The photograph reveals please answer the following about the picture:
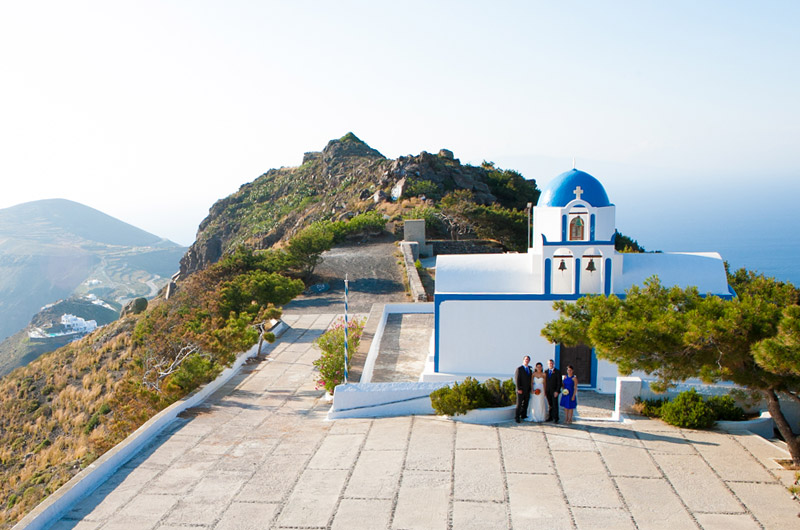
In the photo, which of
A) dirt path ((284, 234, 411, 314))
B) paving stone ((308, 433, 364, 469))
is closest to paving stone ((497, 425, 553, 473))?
paving stone ((308, 433, 364, 469))

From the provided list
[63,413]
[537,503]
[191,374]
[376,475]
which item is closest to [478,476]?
[537,503]

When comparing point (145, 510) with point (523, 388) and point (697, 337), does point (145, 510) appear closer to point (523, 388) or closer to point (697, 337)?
point (523, 388)

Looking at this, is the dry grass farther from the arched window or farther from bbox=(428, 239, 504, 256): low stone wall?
bbox=(428, 239, 504, 256): low stone wall

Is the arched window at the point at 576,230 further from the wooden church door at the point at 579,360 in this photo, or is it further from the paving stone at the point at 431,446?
the paving stone at the point at 431,446

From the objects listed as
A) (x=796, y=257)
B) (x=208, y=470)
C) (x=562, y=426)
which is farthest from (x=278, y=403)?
(x=796, y=257)

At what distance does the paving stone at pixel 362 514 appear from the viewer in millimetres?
7473

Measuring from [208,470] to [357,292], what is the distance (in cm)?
1508

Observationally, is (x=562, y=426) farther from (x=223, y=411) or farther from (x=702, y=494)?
(x=223, y=411)

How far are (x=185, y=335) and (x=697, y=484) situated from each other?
1170cm

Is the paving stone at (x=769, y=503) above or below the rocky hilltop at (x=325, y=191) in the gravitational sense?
below

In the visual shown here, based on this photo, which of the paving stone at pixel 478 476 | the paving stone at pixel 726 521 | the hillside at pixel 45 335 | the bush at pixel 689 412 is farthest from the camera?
the hillside at pixel 45 335

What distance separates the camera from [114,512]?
813 cm

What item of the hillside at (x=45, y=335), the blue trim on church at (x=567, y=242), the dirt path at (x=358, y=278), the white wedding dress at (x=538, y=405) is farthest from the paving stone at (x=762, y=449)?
the hillside at (x=45, y=335)

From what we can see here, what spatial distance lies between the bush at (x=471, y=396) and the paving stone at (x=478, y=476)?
1.45m
